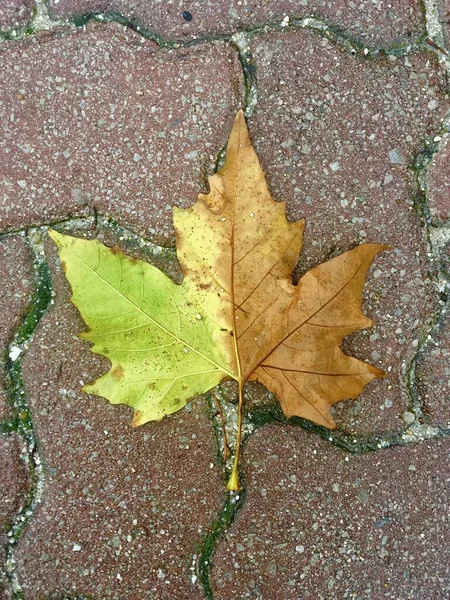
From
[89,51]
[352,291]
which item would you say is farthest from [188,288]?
[89,51]

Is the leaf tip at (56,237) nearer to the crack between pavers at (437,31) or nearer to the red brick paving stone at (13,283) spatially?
the red brick paving stone at (13,283)

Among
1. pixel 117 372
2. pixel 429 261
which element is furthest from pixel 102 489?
pixel 429 261

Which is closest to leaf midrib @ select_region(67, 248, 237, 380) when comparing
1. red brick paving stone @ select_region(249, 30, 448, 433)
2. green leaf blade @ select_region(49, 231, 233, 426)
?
green leaf blade @ select_region(49, 231, 233, 426)

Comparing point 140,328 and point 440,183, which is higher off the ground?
point 440,183

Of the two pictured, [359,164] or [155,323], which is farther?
[359,164]

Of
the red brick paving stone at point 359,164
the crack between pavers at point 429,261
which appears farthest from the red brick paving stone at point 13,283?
the crack between pavers at point 429,261

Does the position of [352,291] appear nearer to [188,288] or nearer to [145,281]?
[188,288]

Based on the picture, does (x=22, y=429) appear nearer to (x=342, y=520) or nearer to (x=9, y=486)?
(x=9, y=486)
